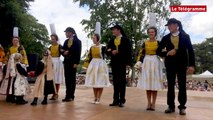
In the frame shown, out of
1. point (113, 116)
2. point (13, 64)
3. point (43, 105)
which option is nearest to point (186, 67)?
point (113, 116)

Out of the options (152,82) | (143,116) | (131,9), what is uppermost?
(131,9)

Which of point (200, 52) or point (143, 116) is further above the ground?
point (200, 52)

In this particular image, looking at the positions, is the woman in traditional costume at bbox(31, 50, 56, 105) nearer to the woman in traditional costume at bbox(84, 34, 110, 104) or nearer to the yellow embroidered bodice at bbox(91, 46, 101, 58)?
the woman in traditional costume at bbox(84, 34, 110, 104)

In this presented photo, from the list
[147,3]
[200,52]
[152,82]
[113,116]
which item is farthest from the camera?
[200,52]

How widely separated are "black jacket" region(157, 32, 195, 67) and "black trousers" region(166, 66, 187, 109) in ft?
0.32

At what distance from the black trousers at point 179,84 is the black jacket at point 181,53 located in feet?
0.32

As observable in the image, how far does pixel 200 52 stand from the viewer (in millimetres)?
71688

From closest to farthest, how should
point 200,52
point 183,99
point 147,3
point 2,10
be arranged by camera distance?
point 183,99 → point 2,10 → point 147,3 → point 200,52

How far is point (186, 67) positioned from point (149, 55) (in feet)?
2.79

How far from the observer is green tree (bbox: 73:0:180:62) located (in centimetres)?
3036

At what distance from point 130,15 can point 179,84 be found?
25.0 m

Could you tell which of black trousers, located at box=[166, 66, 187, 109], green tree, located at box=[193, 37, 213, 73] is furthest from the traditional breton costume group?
green tree, located at box=[193, 37, 213, 73]

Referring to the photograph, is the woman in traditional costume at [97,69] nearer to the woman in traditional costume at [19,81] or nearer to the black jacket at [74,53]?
the black jacket at [74,53]

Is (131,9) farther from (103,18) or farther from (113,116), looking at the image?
(113,116)
